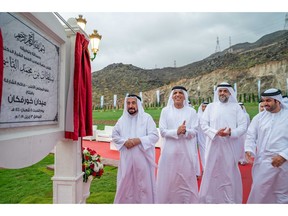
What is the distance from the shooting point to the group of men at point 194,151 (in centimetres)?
275

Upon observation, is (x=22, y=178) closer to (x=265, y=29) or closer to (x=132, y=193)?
(x=132, y=193)

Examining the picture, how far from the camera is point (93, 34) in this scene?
3.48 meters

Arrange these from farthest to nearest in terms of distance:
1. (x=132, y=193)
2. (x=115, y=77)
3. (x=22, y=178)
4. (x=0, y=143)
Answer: (x=115, y=77)
(x=22, y=178)
(x=132, y=193)
(x=0, y=143)

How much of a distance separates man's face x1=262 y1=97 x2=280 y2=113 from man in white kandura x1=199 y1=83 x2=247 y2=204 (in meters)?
0.35

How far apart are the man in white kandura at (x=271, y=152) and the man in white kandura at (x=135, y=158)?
1.23 m

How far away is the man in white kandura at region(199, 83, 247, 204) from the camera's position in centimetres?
299

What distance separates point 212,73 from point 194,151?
4.07 m

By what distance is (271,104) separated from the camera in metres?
2.79

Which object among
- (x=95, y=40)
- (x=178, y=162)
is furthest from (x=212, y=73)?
(x=178, y=162)

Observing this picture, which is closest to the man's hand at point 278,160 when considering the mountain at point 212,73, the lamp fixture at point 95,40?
the mountain at point 212,73

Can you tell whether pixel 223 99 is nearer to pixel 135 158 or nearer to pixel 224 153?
pixel 224 153

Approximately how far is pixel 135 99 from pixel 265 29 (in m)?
2.00

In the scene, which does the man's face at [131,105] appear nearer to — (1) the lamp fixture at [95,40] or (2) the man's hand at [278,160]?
(1) the lamp fixture at [95,40]

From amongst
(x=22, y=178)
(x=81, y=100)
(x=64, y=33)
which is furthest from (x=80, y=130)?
(x=22, y=178)
